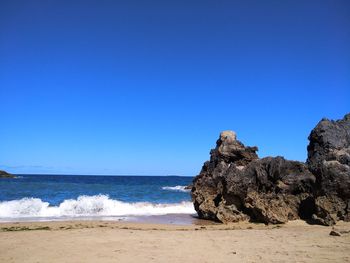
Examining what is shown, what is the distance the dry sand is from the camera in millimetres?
8898

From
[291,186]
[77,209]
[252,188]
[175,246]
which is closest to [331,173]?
[291,186]

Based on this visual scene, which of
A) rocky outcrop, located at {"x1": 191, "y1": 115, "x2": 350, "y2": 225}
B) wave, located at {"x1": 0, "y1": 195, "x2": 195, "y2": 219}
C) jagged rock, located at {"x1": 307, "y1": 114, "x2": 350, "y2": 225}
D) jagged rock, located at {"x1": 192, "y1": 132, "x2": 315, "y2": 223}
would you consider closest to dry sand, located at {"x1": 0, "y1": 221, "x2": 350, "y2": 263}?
jagged rock, located at {"x1": 307, "y1": 114, "x2": 350, "y2": 225}

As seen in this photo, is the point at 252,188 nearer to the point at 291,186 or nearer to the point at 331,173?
the point at 291,186

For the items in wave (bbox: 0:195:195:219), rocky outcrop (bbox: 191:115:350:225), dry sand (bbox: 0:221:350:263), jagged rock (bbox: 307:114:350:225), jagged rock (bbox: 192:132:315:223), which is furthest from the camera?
wave (bbox: 0:195:195:219)

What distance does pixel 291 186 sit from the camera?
54.3ft

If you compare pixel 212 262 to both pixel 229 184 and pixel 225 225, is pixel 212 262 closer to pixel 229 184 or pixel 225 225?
pixel 225 225

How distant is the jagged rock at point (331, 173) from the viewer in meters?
14.8

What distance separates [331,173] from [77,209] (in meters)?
16.3

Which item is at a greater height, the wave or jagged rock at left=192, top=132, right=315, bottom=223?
jagged rock at left=192, top=132, right=315, bottom=223

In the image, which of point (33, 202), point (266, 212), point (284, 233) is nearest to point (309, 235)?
point (284, 233)

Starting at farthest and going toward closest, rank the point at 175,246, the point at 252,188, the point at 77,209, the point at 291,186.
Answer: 1. the point at 77,209
2. the point at 252,188
3. the point at 291,186
4. the point at 175,246

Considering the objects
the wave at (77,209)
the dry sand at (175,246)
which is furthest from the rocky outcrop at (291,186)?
the wave at (77,209)

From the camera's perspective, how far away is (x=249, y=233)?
12984mm

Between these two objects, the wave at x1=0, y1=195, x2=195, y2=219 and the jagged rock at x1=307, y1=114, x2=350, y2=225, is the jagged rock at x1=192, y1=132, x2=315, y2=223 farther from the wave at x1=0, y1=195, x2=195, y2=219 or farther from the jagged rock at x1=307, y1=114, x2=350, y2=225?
the wave at x1=0, y1=195, x2=195, y2=219
